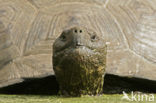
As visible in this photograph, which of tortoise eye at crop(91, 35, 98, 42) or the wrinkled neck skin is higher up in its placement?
tortoise eye at crop(91, 35, 98, 42)

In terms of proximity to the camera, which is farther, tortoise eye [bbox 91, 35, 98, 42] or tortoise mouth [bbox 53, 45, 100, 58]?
tortoise eye [bbox 91, 35, 98, 42]

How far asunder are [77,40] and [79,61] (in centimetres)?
16

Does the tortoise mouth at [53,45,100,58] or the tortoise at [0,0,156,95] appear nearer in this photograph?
the tortoise mouth at [53,45,100,58]

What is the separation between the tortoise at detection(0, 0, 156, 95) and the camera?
2.87 metres

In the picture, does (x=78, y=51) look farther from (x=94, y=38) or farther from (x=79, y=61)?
(x=94, y=38)

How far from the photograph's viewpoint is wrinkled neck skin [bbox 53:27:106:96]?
2758 millimetres

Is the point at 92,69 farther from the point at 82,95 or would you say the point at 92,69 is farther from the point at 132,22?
the point at 132,22

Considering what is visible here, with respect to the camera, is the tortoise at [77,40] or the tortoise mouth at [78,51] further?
the tortoise at [77,40]

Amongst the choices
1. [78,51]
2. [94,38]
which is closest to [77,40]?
[78,51]

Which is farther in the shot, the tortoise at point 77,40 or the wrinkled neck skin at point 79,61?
the tortoise at point 77,40

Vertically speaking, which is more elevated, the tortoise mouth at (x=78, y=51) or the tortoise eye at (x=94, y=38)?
the tortoise eye at (x=94, y=38)

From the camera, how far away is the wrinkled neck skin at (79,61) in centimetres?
276

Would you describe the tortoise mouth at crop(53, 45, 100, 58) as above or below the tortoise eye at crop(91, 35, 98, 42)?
below

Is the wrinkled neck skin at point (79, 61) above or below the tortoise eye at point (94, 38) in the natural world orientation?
below
